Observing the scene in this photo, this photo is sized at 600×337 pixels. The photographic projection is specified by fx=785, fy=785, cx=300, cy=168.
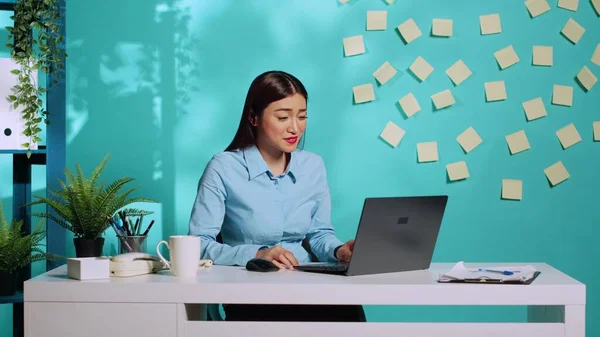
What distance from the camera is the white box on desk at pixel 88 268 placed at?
6.04 feet

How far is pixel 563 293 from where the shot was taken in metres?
1.76

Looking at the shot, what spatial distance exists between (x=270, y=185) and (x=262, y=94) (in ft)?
0.97

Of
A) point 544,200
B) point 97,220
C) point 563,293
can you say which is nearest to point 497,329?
point 563,293

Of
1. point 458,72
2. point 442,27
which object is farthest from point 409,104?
point 442,27

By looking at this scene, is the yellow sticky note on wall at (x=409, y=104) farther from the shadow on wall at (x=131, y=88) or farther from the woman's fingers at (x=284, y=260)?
the woman's fingers at (x=284, y=260)

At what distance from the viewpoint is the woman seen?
245cm

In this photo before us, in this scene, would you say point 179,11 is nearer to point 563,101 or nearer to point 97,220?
point 97,220

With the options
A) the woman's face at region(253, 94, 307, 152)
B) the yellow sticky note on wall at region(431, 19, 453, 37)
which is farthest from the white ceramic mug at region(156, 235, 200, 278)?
the yellow sticky note on wall at region(431, 19, 453, 37)

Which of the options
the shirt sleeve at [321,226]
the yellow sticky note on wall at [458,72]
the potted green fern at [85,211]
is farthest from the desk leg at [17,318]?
the yellow sticky note on wall at [458,72]

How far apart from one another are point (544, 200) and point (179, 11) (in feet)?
5.91

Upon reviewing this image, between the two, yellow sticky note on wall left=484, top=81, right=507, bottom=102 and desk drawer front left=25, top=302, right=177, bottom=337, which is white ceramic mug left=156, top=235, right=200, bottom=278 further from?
yellow sticky note on wall left=484, top=81, right=507, bottom=102

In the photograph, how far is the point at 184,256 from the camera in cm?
188

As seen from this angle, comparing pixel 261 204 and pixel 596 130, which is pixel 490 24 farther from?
pixel 261 204

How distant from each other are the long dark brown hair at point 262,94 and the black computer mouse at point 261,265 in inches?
25.4
